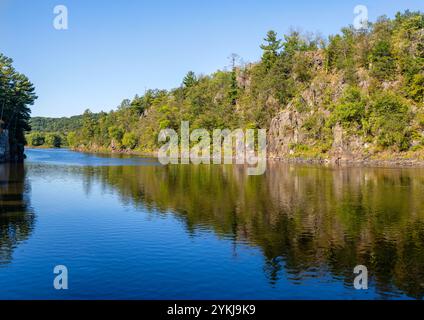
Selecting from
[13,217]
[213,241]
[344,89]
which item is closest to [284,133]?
[344,89]

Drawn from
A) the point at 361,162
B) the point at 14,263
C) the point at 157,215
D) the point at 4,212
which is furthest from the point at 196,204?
the point at 361,162

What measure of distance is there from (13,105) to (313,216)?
348 feet

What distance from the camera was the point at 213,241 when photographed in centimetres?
3753

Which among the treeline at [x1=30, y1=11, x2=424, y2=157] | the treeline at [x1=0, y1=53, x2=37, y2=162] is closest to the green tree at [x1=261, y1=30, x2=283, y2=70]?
the treeline at [x1=30, y1=11, x2=424, y2=157]

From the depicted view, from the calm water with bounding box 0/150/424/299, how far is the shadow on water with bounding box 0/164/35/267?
0.12 metres

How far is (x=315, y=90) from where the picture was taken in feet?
495

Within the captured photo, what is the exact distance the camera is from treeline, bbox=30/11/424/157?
119m

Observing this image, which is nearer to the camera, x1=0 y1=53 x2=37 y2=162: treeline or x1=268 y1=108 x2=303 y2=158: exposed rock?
x1=0 y1=53 x2=37 y2=162: treeline

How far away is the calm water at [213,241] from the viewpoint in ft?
86.8

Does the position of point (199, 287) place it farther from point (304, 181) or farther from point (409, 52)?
point (409, 52)

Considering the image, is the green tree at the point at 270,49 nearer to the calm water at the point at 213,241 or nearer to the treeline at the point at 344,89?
the treeline at the point at 344,89

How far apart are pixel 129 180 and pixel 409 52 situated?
95.4m

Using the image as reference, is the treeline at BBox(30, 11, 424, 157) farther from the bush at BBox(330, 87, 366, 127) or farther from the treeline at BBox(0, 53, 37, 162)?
the treeline at BBox(0, 53, 37, 162)

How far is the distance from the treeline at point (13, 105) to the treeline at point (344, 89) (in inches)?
2870
